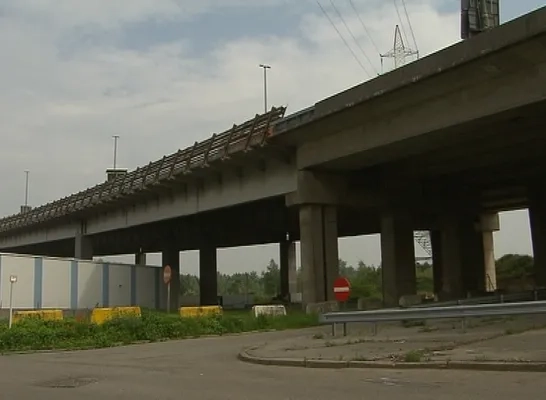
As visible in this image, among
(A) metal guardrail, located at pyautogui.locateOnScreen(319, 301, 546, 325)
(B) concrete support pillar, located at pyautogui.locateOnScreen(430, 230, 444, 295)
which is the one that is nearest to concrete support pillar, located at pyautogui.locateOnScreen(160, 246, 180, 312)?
(B) concrete support pillar, located at pyautogui.locateOnScreen(430, 230, 444, 295)

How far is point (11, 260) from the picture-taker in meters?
40.0

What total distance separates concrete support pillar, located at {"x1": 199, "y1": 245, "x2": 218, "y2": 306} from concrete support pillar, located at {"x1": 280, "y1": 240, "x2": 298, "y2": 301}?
15360mm

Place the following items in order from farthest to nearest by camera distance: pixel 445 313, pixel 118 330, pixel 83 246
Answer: pixel 83 246
pixel 118 330
pixel 445 313

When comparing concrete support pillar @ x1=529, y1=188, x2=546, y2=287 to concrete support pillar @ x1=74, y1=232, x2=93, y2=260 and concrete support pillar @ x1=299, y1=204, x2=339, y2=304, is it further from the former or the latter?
concrete support pillar @ x1=74, y1=232, x2=93, y2=260

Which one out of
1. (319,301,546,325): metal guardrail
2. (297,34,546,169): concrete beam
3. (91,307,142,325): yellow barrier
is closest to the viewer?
(319,301,546,325): metal guardrail

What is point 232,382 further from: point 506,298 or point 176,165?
point 176,165

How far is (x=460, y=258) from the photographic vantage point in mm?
47625

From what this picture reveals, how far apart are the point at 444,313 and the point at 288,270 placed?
229 feet

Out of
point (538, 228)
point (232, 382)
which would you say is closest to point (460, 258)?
point (538, 228)

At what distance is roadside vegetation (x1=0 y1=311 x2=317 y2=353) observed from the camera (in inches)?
941

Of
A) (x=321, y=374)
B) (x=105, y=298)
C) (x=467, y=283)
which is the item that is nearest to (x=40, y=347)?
(x=321, y=374)

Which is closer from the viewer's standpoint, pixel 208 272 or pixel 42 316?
pixel 42 316

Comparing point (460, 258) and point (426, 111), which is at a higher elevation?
point (426, 111)

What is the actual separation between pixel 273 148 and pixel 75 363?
20.2 meters
